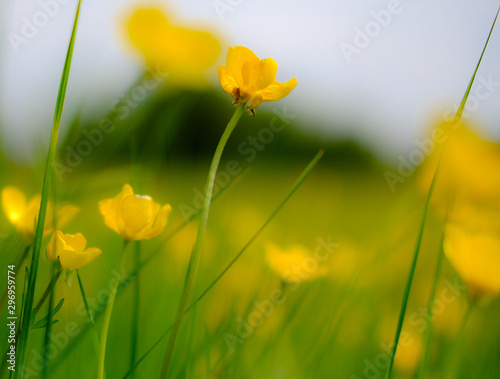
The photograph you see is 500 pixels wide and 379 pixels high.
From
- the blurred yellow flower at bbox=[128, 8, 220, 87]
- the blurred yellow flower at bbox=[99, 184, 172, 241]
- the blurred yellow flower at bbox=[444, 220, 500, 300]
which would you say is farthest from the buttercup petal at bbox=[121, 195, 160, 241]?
the blurred yellow flower at bbox=[128, 8, 220, 87]

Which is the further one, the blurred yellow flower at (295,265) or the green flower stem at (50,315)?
the blurred yellow flower at (295,265)

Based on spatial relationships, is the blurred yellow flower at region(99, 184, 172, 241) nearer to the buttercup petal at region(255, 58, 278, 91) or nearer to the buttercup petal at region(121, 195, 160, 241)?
the buttercup petal at region(121, 195, 160, 241)

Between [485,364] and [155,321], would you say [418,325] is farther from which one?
[155,321]

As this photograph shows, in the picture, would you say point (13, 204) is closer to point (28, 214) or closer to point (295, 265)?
point (28, 214)

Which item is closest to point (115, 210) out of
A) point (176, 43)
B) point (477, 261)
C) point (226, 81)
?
point (226, 81)

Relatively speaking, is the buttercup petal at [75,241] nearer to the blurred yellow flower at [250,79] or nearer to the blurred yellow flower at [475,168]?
the blurred yellow flower at [250,79]

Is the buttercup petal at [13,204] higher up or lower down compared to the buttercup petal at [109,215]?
lower down

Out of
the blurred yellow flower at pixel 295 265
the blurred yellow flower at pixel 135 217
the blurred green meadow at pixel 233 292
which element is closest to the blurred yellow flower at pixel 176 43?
the blurred green meadow at pixel 233 292
